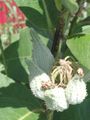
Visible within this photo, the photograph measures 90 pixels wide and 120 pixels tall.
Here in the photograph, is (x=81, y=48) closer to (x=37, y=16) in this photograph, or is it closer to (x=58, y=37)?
(x=58, y=37)

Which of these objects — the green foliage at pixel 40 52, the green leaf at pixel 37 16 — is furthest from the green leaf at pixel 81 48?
the green leaf at pixel 37 16

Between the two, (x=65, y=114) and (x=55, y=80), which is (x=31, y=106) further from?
(x=55, y=80)

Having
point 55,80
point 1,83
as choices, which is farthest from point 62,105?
point 1,83

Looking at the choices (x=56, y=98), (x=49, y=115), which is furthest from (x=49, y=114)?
(x=56, y=98)

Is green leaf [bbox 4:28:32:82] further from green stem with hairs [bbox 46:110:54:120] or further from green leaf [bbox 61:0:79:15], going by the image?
green leaf [bbox 61:0:79:15]

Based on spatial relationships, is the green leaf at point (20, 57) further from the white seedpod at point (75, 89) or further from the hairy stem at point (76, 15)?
the white seedpod at point (75, 89)

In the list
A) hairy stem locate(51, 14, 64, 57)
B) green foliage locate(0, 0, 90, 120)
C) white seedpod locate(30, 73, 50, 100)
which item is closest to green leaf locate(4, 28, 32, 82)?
green foliage locate(0, 0, 90, 120)
